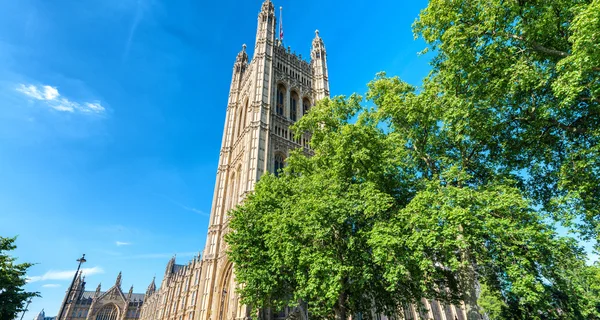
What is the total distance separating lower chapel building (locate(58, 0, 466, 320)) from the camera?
28.7m

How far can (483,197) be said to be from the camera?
1001 cm

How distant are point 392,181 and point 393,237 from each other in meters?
A: 4.47

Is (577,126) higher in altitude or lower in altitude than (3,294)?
higher

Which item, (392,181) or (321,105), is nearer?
(392,181)

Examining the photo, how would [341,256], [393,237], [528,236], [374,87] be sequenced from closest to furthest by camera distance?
[528,236] < [393,237] < [341,256] < [374,87]

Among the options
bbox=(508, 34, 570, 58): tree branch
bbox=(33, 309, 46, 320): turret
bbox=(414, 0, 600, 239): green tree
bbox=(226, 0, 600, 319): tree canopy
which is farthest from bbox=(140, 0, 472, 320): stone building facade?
bbox=(33, 309, 46, 320): turret

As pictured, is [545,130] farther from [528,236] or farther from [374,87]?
[374,87]

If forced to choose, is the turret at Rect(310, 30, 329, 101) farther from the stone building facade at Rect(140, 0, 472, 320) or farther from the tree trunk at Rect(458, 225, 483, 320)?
the tree trunk at Rect(458, 225, 483, 320)

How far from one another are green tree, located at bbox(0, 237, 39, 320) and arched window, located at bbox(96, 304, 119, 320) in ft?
224

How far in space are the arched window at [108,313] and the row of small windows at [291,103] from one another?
7255 cm

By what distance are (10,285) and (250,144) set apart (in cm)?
→ 2084

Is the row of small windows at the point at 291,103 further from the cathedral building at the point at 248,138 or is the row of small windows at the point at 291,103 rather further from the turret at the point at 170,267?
the turret at the point at 170,267

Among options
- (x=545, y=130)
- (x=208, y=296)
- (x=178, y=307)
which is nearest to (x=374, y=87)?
(x=545, y=130)

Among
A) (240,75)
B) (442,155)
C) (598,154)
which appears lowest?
(598,154)
